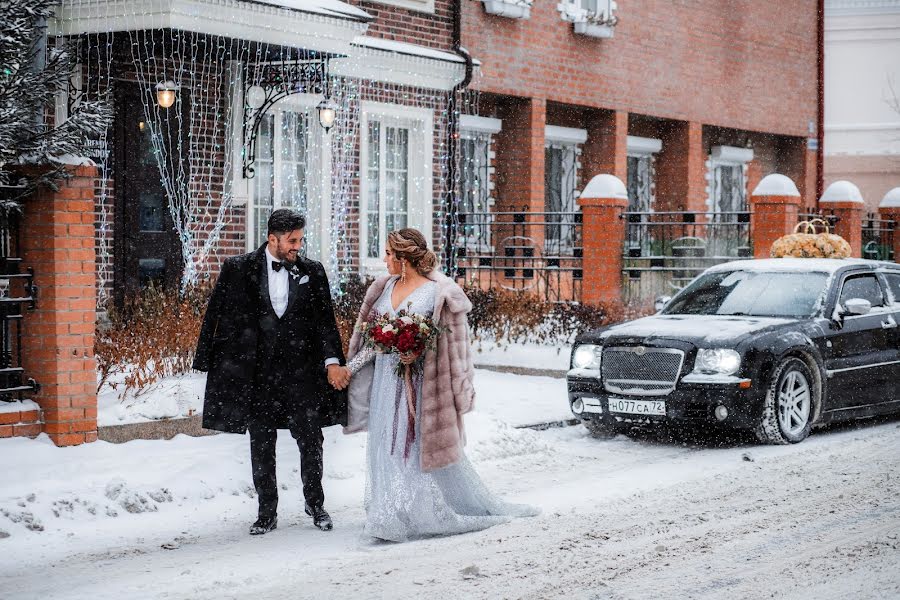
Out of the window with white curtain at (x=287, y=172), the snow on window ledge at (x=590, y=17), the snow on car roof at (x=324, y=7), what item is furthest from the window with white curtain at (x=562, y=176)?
the snow on car roof at (x=324, y=7)

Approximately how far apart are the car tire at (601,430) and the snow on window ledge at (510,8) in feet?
32.3

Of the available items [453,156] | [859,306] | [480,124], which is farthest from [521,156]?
[859,306]

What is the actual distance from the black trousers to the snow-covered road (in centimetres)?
20

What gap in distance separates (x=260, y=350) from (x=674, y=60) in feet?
60.7

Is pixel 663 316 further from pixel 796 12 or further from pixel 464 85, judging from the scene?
pixel 796 12

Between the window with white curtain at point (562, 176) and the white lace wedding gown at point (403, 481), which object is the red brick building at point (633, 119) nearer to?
the window with white curtain at point (562, 176)

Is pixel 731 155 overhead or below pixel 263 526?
overhead

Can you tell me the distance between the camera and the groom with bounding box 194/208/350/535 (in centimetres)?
758

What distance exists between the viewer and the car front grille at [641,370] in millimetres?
10945

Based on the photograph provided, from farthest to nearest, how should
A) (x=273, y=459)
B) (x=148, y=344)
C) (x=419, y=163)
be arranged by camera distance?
(x=419, y=163)
(x=148, y=344)
(x=273, y=459)

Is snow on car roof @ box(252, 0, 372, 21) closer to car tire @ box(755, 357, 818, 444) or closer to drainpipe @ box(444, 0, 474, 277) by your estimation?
drainpipe @ box(444, 0, 474, 277)

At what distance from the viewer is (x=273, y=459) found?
771cm

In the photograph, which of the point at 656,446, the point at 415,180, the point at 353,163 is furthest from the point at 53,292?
the point at 415,180

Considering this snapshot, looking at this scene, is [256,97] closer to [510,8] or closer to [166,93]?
[166,93]
